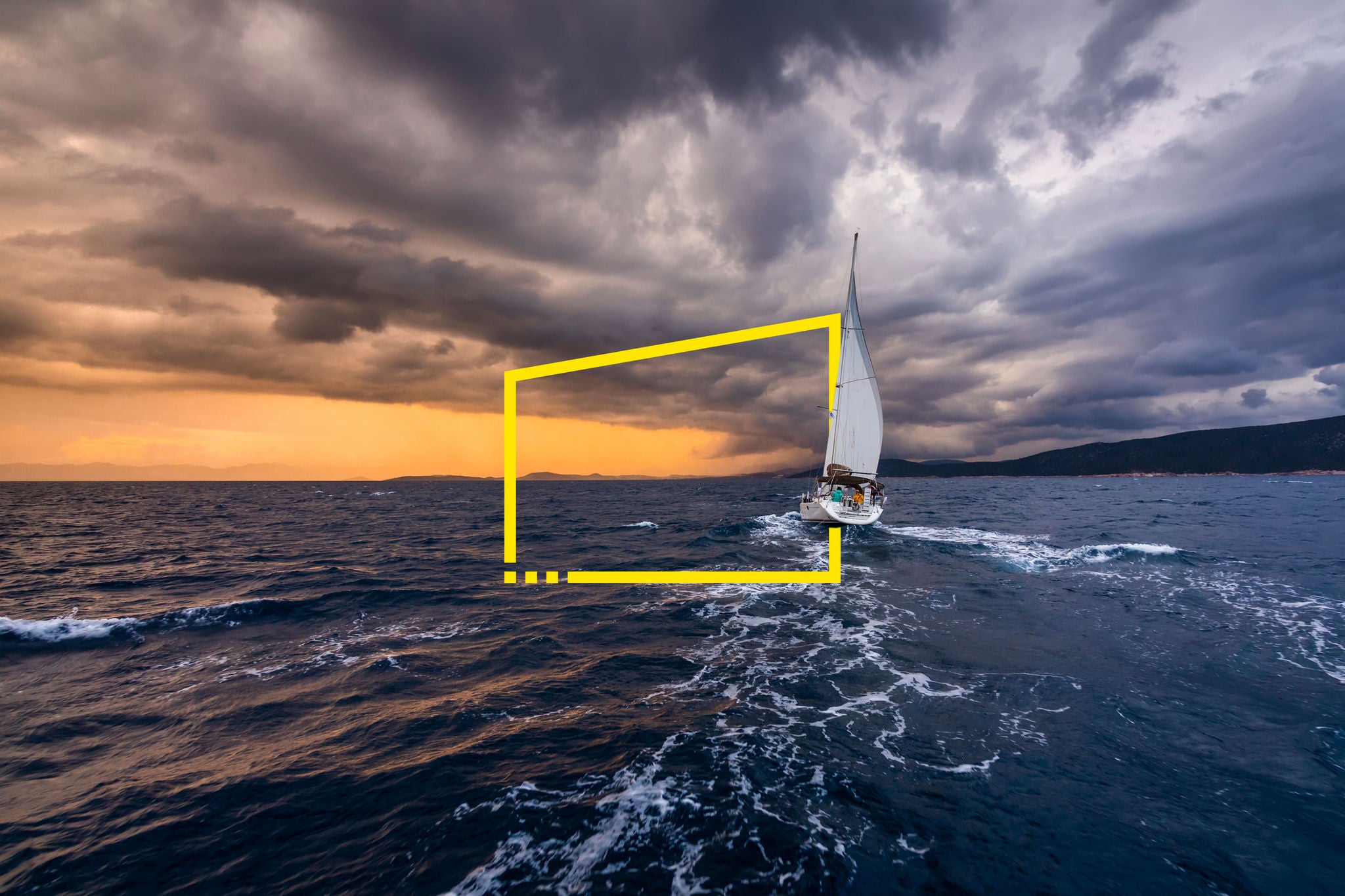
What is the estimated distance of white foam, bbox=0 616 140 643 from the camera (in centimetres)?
1608

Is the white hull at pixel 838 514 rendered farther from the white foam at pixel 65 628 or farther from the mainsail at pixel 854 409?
the white foam at pixel 65 628

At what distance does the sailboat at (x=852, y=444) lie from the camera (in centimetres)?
4025

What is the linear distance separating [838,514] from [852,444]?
7.38 m

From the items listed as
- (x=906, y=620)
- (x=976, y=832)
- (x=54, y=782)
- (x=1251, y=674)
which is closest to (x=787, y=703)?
(x=976, y=832)

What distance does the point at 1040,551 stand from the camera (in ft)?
102

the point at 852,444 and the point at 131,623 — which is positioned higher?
the point at 852,444

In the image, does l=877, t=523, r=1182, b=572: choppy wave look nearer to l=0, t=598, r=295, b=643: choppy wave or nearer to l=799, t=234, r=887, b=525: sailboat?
l=799, t=234, r=887, b=525: sailboat

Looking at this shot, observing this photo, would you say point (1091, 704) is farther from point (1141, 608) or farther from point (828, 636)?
point (1141, 608)

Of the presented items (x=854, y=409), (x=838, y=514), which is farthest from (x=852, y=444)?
(x=838, y=514)

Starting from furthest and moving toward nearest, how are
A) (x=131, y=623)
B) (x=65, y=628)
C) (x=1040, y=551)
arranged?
(x=1040, y=551)
(x=131, y=623)
(x=65, y=628)

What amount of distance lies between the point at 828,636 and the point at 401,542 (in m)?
35.9

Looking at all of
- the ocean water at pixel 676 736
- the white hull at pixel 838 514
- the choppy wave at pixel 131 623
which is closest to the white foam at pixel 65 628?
the choppy wave at pixel 131 623

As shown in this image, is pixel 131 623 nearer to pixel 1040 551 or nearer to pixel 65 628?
pixel 65 628

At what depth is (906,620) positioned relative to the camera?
59.2 ft
